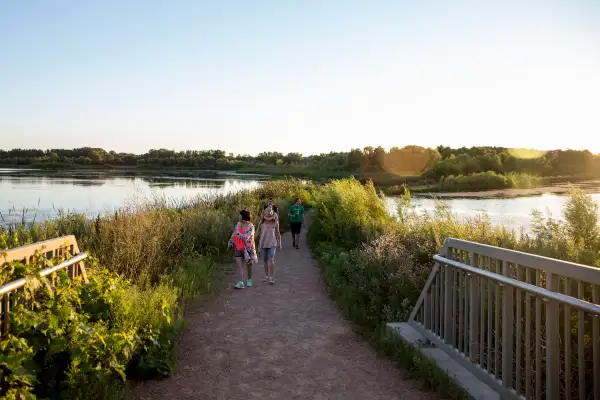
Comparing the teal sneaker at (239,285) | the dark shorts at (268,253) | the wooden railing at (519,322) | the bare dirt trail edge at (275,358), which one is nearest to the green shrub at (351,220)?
the dark shorts at (268,253)

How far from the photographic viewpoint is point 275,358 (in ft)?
19.6

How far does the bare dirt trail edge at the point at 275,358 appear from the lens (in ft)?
16.4

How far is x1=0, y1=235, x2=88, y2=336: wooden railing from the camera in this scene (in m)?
3.61

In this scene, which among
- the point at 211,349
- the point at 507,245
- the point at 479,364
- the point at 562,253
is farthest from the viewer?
the point at 507,245

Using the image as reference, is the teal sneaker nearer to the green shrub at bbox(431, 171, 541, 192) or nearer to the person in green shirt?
the person in green shirt

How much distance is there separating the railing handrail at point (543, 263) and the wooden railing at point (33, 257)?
4155mm

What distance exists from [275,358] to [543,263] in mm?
3597

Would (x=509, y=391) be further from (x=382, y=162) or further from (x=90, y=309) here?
(x=382, y=162)

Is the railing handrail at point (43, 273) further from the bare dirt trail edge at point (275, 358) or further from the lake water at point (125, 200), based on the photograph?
the lake water at point (125, 200)

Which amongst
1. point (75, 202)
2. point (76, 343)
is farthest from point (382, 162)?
point (76, 343)

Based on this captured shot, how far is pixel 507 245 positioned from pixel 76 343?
7.30 metres

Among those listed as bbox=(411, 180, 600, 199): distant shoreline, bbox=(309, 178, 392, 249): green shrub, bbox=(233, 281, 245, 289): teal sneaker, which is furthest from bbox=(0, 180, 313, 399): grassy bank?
bbox=(411, 180, 600, 199): distant shoreline

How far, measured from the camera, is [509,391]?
4121mm

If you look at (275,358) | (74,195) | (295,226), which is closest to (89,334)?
(275,358)
